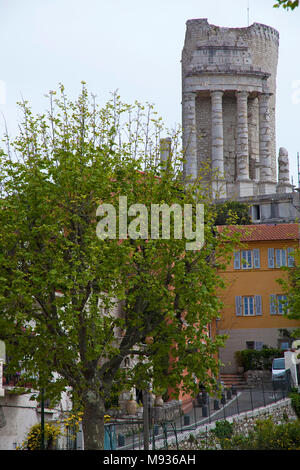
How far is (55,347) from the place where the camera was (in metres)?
22.9

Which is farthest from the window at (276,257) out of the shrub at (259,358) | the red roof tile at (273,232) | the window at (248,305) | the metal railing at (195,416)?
the metal railing at (195,416)

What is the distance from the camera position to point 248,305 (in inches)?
2196

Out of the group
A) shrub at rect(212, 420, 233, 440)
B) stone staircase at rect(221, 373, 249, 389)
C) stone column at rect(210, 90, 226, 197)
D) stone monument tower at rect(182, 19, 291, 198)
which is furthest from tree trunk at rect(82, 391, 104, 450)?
stone column at rect(210, 90, 226, 197)

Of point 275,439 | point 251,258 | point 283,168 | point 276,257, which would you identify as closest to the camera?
point 275,439

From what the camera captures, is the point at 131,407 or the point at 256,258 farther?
the point at 256,258

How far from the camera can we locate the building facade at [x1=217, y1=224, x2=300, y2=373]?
55.3 m

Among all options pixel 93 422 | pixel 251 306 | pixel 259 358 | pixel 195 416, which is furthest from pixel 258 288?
pixel 93 422

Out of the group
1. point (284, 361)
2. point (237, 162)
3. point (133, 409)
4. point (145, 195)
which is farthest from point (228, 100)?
point (145, 195)

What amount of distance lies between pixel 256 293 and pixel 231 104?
43842 millimetres

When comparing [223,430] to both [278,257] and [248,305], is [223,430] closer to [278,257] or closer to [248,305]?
[248,305]

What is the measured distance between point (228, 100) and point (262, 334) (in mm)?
45127

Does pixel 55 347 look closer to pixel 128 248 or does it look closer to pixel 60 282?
pixel 60 282

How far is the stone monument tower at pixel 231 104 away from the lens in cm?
9106

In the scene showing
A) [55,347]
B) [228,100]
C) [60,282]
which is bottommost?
[55,347]
